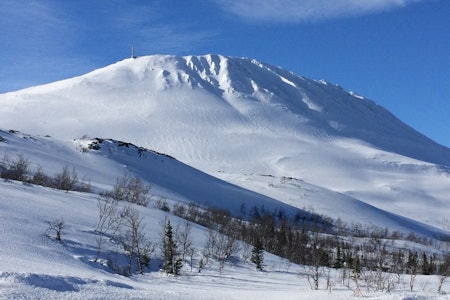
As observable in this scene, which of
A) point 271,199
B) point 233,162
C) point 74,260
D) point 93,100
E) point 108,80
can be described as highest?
point 108,80

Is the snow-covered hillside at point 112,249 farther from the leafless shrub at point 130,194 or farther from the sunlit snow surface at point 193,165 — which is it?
the leafless shrub at point 130,194

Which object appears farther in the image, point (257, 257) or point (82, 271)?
point (257, 257)

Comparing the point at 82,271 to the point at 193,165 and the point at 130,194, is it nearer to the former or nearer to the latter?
the point at 130,194

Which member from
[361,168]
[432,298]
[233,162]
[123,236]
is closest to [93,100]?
[233,162]

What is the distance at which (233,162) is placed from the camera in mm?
145125

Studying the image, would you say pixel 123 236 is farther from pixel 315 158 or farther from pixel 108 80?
pixel 108 80

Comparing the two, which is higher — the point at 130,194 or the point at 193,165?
the point at 193,165

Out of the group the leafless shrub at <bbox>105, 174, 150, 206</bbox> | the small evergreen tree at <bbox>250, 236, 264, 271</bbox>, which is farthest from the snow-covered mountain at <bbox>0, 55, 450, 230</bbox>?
the small evergreen tree at <bbox>250, 236, 264, 271</bbox>

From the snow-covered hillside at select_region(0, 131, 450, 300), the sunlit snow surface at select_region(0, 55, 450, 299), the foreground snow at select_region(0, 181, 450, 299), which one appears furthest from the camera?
the sunlit snow surface at select_region(0, 55, 450, 299)

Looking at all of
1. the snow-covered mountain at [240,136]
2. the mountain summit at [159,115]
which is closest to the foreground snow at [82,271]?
the snow-covered mountain at [240,136]

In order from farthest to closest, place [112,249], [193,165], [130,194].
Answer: [193,165] < [130,194] < [112,249]

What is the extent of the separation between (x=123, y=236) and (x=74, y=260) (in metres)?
7.95

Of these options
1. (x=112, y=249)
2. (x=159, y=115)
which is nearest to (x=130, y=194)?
(x=112, y=249)

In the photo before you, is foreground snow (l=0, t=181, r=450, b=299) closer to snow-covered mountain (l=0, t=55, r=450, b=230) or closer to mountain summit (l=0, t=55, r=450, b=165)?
snow-covered mountain (l=0, t=55, r=450, b=230)
